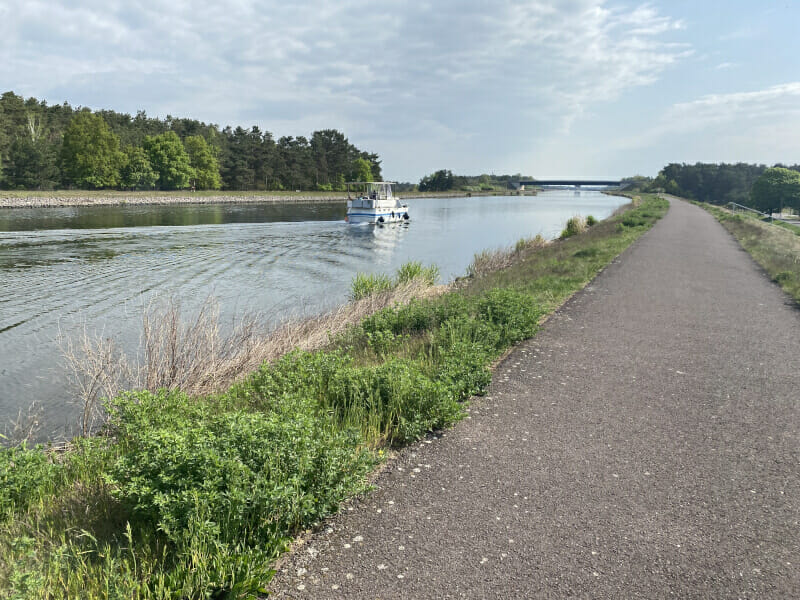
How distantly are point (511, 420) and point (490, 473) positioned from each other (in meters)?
1.18

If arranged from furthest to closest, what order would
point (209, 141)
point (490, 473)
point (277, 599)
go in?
point (209, 141) < point (490, 473) < point (277, 599)

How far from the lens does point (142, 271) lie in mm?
21328

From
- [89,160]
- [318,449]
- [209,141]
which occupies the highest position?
→ [209,141]

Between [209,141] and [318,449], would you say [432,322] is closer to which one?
[318,449]

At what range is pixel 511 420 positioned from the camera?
18.7 ft

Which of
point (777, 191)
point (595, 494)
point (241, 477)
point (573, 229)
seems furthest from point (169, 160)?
point (595, 494)

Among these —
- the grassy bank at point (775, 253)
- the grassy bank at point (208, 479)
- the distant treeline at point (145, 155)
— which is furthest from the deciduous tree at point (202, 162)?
the grassy bank at point (208, 479)

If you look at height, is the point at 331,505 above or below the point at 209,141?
below

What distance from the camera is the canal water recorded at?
11.2 m

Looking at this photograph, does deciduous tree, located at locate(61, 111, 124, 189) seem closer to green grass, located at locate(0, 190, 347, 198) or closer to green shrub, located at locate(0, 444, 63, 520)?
green grass, located at locate(0, 190, 347, 198)

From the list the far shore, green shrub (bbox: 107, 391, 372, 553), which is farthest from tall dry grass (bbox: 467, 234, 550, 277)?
the far shore

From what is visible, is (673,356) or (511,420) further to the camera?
(673,356)

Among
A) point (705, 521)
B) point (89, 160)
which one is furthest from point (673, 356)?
point (89, 160)

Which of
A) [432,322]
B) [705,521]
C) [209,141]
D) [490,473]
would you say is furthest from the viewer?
[209,141]
